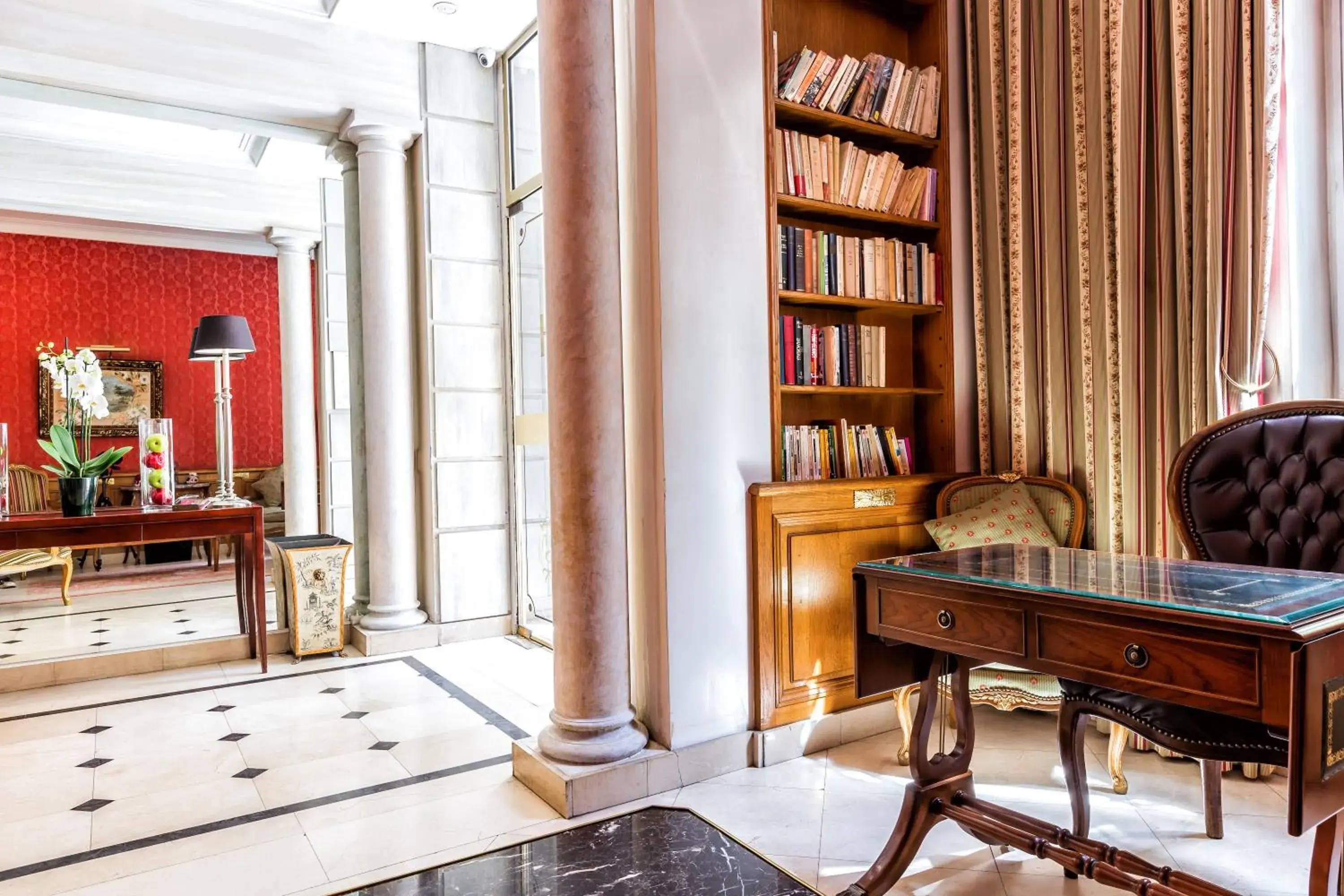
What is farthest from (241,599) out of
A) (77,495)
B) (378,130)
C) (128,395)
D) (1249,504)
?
(128,395)

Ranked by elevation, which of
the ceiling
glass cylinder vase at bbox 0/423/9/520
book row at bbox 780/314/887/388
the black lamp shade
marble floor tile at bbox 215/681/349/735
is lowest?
marble floor tile at bbox 215/681/349/735

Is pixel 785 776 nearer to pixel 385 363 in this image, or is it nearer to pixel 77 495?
pixel 385 363

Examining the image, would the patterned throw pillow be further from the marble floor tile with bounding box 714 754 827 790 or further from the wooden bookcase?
the marble floor tile with bounding box 714 754 827 790

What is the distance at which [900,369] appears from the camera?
370 centimetres

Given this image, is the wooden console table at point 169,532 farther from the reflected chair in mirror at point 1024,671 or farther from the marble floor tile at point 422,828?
the reflected chair in mirror at point 1024,671

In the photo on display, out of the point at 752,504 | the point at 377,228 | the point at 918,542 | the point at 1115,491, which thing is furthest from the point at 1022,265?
the point at 377,228

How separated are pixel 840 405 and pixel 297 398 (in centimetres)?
545

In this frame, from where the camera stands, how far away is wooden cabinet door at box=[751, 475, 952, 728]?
2.98m

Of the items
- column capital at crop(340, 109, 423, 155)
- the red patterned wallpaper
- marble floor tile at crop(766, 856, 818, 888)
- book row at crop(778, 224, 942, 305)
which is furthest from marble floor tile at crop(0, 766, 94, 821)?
the red patterned wallpaper

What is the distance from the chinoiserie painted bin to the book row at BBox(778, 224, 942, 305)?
2.90 m

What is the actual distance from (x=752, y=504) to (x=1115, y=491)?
1.32m

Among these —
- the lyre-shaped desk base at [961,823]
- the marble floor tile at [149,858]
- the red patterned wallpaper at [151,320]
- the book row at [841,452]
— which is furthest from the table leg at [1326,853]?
the red patterned wallpaper at [151,320]

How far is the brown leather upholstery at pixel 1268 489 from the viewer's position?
225cm

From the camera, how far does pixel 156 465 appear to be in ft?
14.3
